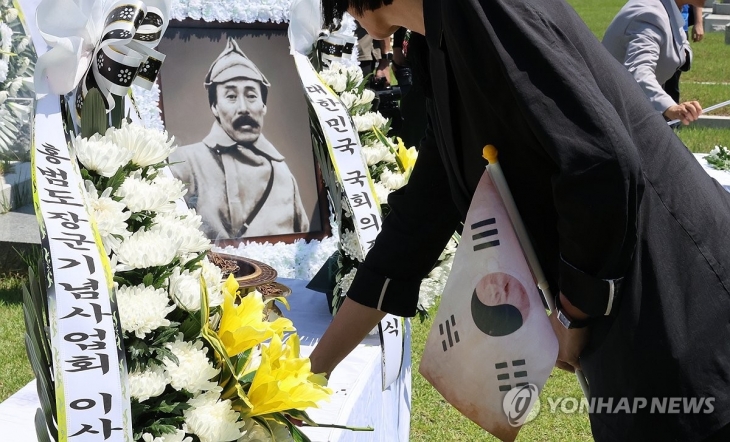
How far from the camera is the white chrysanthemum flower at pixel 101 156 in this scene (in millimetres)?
1253

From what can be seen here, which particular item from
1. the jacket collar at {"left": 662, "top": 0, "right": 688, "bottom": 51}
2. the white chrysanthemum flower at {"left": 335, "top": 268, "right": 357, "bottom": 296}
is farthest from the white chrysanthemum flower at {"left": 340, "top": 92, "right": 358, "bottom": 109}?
the jacket collar at {"left": 662, "top": 0, "right": 688, "bottom": 51}

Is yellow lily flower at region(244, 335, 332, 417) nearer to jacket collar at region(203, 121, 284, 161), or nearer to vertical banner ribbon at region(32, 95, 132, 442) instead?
vertical banner ribbon at region(32, 95, 132, 442)

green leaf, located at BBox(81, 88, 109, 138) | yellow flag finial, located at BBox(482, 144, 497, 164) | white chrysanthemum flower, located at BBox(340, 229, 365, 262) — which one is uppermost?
green leaf, located at BBox(81, 88, 109, 138)

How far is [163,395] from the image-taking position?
3.90ft

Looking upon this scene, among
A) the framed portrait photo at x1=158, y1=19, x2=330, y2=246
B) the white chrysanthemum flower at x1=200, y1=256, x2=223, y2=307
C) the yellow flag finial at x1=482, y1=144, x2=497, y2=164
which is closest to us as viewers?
the yellow flag finial at x1=482, y1=144, x2=497, y2=164

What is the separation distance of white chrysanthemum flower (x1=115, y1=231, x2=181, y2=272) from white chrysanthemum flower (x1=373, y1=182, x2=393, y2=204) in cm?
101

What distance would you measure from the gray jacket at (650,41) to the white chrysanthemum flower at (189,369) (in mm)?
2958

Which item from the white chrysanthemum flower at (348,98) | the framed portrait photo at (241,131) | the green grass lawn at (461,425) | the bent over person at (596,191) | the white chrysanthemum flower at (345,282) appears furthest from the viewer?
the green grass lawn at (461,425)

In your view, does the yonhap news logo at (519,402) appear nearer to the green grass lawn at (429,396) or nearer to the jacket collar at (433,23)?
the jacket collar at (433,23)

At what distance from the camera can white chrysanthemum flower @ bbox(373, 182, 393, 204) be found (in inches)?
86.2

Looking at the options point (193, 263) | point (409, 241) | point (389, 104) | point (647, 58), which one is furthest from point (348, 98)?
point (647, 58)

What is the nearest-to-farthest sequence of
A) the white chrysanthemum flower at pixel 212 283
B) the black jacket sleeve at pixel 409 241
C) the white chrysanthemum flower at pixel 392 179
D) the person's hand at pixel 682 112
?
the white chrysanthemum flower at pixel 212 283 < the black jacket sleeve at pixel 409 241 < the white chrysanthemum flower at pixel 392 179 < the person's hand at pixel 682 112

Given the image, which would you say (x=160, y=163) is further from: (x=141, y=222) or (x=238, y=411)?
(x=238, y=411)

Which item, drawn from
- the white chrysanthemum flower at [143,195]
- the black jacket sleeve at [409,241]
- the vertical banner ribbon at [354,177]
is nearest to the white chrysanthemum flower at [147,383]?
the white chrysanthemum flower at [143,195]
